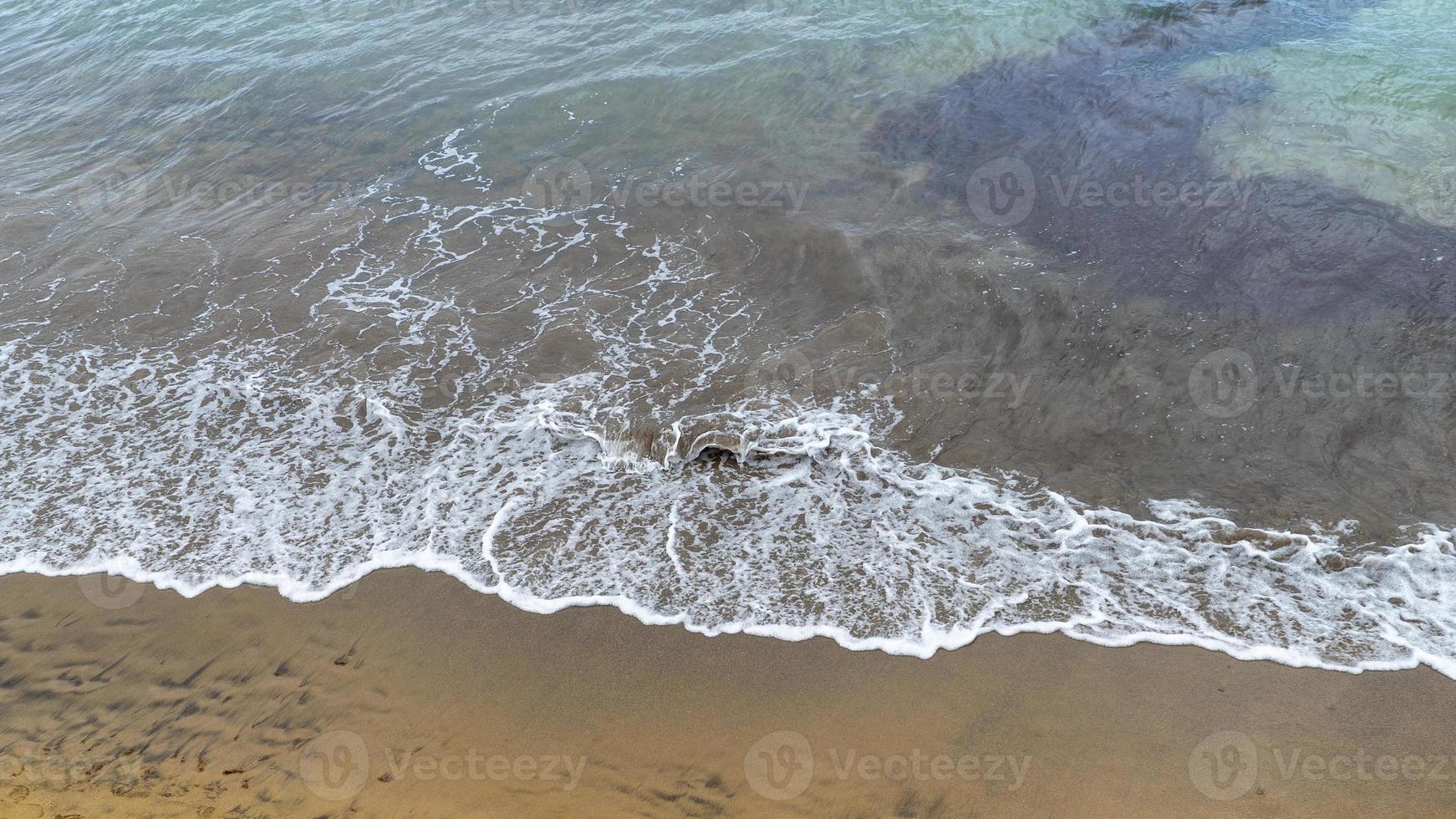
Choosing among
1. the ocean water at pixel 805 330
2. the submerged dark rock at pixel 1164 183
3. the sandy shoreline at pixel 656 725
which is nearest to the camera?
the sandy shoreline at pixel 656 725

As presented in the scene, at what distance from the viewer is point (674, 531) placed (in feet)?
19.3

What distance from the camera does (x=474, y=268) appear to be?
8797mm

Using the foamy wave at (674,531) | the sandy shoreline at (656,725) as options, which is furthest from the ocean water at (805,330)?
the sandy shoreline at (656,725)

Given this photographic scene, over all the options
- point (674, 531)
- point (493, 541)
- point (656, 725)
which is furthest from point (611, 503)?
point (656, 725)

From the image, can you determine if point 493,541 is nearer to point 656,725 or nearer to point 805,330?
point 656,725

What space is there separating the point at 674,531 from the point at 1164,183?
651 centimetres

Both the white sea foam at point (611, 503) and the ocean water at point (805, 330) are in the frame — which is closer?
the white sea foam at point (611, 503)

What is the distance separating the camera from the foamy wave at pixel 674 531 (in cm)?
511

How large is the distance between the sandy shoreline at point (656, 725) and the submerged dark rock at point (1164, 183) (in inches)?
155

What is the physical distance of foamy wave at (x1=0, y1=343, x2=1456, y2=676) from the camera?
511cm

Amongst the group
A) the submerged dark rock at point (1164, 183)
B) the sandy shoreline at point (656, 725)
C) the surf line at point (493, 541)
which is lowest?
the sandy shoreline at point (656, 725)

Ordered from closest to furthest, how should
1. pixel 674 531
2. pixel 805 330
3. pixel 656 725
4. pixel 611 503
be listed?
pixel 656 725, pixel 674 531, pixel 611 503, pixel 805 330

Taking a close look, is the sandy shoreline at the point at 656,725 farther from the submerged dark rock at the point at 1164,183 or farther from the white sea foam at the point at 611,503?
the submerged dark rock at the point at 1164,183

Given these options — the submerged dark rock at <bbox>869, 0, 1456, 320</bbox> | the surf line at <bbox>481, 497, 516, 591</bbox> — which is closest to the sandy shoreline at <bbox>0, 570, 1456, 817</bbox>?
the surf line at <bbox>481, 497, 516, 591</bbox>
